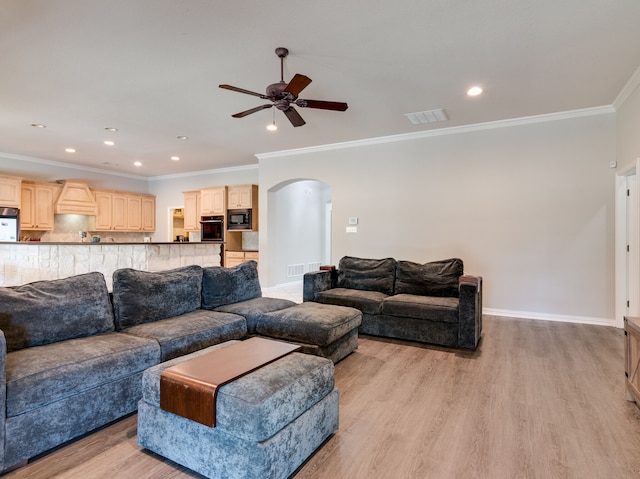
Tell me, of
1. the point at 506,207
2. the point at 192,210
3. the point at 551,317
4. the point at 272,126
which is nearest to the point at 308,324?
the point at 272,126

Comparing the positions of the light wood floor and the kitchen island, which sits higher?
the kitchen island

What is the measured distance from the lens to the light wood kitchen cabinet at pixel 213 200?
8305 mm

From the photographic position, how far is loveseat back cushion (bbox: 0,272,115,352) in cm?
222

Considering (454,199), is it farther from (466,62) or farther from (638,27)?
(638,27)

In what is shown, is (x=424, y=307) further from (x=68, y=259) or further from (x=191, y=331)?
(x=68, y=259)

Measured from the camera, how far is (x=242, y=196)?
8117 mm

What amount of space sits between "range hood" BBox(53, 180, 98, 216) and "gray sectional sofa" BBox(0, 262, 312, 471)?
627 cm

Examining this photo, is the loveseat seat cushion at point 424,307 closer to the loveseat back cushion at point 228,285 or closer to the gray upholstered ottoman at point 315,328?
the gray upholstered ottoman at point 315,328

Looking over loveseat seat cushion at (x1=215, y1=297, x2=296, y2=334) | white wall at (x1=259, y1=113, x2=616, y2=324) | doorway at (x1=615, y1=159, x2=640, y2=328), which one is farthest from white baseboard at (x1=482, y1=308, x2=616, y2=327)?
loveseat seat cushion at (x1=215, y1=297, x2=296, y2=334)

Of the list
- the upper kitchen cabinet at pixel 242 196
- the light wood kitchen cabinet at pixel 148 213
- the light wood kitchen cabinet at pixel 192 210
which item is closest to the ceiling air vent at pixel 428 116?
the upper kitchen cabinet at pixel 242 196

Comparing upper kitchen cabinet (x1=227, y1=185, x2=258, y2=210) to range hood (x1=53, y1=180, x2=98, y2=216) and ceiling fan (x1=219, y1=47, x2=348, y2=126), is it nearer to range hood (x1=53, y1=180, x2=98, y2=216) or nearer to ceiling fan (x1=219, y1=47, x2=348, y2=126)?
range hood (x1=53, y1=180, x2=98, y2=216)

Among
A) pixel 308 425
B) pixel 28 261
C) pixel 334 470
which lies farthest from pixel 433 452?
pixel 28 261

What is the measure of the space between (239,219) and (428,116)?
194 inches

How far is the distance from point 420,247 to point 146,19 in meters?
4.72
